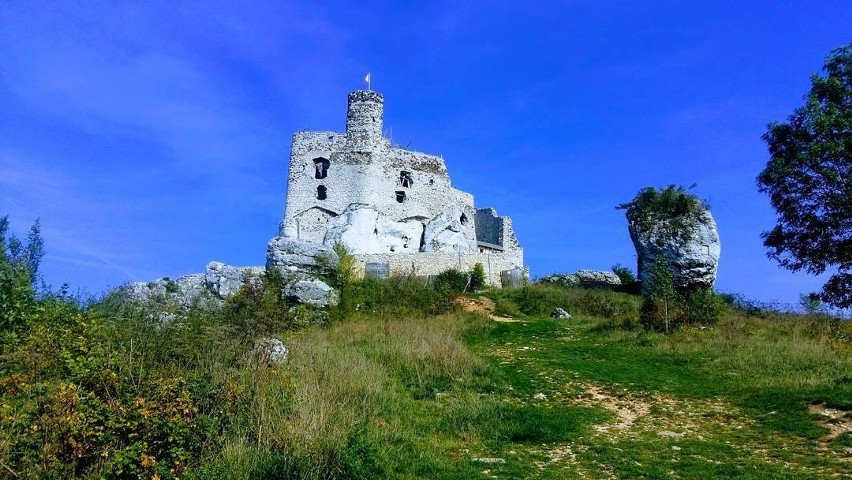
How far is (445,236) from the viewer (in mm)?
40344

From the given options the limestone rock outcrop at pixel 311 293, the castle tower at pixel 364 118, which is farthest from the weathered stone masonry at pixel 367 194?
the limestone rock outcrop at pixel 311 293

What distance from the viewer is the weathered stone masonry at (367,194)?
Answer: 38.3 metres

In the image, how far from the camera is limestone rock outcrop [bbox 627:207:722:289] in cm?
2695

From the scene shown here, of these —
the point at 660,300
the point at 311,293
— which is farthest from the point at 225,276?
the point at 660,300

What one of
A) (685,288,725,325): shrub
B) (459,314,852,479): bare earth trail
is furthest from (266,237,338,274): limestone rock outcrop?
(685,288,725,325): shrub

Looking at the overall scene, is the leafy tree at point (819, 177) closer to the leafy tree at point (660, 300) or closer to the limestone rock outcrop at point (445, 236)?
the leafy tree at point (660, 300)

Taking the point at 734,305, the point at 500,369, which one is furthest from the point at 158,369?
the point at 734,305

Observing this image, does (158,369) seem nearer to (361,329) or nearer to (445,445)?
(445,445)

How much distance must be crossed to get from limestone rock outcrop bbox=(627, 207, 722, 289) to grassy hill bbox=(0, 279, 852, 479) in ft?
36.2

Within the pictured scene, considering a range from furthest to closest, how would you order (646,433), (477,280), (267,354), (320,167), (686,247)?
1. (320,167)
2. (477,280)
3. (686,247)
4. (267,354)
5. (646,433)

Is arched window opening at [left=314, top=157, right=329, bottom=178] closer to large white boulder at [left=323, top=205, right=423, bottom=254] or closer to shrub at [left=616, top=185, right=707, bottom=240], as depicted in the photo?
large white boulder at [left=323, top=205, right=423, bottom=254]

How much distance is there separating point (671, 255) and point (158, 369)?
2305cm

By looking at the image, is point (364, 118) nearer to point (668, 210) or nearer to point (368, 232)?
point (368, 232)

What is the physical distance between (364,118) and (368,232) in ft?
25.0
